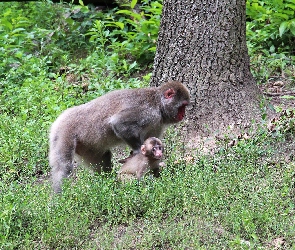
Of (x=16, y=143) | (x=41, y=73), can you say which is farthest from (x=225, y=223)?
(x=41, y=73)

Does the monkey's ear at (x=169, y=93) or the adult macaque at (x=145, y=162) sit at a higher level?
the monkey's ear at (x=169, y=93)

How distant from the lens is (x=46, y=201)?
6.94 m

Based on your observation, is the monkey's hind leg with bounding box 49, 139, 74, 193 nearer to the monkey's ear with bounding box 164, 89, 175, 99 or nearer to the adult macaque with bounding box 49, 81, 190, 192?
the adult macaque with bounding box 49, 81, 190, 192

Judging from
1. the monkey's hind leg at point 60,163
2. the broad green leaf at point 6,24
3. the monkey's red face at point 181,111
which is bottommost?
the monkey's hind leg at point 60,163

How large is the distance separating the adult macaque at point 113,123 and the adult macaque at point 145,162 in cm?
16

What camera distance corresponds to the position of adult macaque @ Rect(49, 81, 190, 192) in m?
7.92

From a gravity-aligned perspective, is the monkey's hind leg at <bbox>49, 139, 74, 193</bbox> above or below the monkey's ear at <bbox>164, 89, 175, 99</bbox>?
below

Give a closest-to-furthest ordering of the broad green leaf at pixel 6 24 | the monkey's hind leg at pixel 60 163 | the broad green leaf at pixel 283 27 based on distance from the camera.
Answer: the monkey's hind leg at pixel 60 163, the broad green leaf at pixel 283 27, the broad green leaf at pixel 6 24

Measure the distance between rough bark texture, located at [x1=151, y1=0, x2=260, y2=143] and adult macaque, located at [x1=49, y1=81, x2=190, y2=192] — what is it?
666 millimetres

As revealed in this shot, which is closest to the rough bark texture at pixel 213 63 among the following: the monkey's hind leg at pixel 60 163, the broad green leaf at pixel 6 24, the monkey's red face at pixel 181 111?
the monkey's red face at pixel 181 111

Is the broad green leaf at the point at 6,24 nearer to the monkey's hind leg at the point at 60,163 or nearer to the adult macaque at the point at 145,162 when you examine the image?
the monkey's hind leg at the point at 60,163

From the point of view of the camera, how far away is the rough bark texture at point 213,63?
876 cm

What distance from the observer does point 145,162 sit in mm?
7766

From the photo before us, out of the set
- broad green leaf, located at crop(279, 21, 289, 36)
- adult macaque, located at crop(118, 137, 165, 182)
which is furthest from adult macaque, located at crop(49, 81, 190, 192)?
broad green leaf, located at crop(279, 21, 289, 36)
